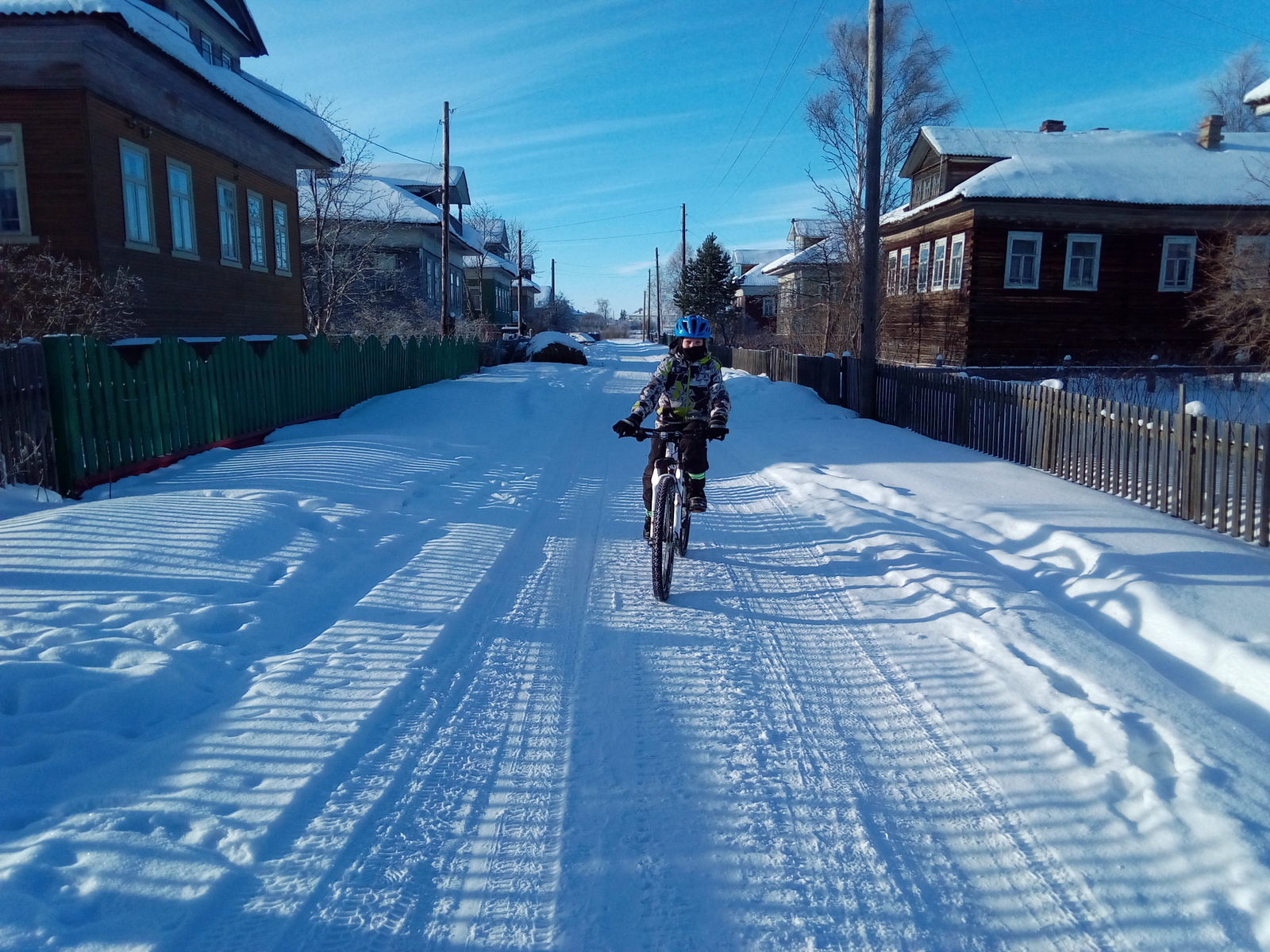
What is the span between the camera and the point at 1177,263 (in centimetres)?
2600

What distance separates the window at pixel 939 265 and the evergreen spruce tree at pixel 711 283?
1224 inches

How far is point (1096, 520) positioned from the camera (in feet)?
26.1

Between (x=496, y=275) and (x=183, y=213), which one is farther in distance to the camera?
(x=496, y=275)

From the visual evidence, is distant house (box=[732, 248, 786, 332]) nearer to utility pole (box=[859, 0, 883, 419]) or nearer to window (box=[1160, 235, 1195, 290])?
window (box=[1160, 235, 1195, 290])

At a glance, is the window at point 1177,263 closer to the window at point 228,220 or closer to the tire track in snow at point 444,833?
the window at point 228,220

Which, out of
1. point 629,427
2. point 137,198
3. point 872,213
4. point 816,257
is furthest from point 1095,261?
point 137,198

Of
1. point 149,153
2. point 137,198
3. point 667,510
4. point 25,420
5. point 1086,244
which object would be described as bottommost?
point 667,510

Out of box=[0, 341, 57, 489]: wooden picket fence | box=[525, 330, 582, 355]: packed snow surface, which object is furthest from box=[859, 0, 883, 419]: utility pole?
box=[525, 330, 582, 355]: packed snow surface

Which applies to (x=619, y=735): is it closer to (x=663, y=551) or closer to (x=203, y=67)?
(x=663, y=551)

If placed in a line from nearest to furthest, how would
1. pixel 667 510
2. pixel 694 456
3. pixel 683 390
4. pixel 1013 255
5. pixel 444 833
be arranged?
pixel 444 833, pixel 667 510, pixel 694 456, pixel 683 390, pixel 1013 255

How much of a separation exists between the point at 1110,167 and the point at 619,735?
28.6 meters

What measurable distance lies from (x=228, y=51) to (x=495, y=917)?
2343cm

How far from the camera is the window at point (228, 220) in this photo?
16.1m

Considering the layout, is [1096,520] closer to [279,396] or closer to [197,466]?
[197,466]
